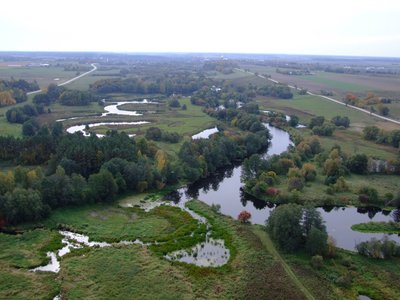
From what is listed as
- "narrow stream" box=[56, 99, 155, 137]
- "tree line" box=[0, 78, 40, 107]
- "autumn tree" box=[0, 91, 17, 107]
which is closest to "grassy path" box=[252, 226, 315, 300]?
"narrow stream" box=[56, 99, 155, 137]

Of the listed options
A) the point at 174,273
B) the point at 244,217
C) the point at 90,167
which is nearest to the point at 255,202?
the point at 244,217

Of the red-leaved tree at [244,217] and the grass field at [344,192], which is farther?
the grass field at [344,192]

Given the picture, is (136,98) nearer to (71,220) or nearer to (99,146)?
(99,146)

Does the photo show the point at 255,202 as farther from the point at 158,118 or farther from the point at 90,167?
the point at 158,118

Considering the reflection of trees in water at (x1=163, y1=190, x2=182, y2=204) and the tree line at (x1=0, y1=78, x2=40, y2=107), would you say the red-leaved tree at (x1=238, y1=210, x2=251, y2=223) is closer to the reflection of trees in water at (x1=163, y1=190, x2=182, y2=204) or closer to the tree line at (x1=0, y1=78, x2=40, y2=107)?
the reflection of trees in water at (x1=163, y1=190, x2=182, y2=204)

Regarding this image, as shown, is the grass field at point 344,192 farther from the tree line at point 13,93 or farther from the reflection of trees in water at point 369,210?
the tree line at point 13,93

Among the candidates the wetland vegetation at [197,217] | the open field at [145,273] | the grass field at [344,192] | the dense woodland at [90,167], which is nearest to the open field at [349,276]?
the wetland vegetation at [197,217]

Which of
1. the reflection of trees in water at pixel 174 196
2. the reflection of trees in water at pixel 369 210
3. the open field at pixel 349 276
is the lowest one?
the reflection of trees in water at pixel 369 210

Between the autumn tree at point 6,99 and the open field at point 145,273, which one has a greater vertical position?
the autumn tree at point 6,99
